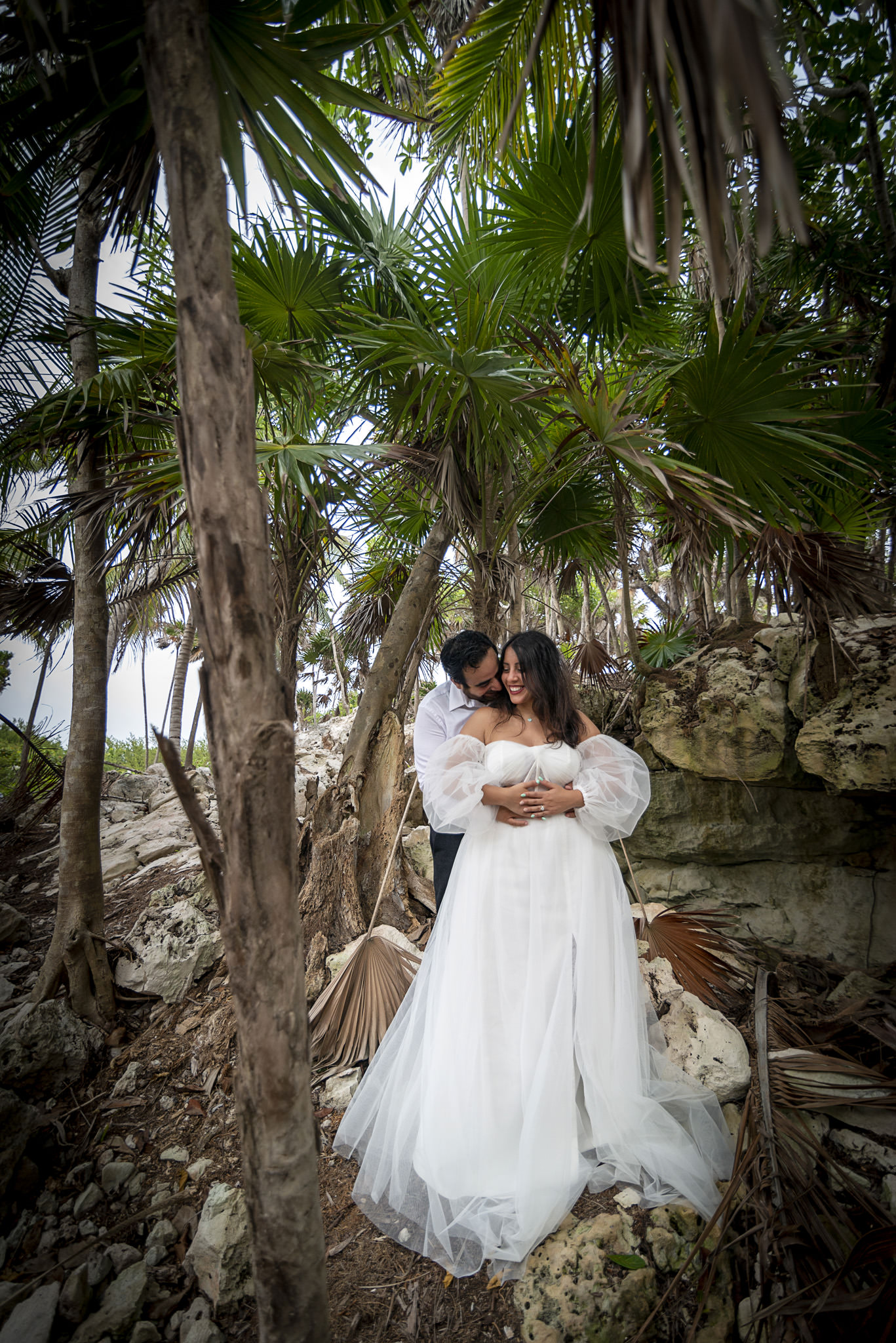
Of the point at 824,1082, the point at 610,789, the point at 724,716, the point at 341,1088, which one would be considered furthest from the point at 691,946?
the point at 341,1088

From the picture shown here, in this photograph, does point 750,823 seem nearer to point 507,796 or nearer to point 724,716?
point 724,716

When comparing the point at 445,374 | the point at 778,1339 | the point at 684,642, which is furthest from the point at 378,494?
the point at 778,1339

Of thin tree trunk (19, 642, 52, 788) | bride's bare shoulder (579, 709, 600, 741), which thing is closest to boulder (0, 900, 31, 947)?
thin tree trunk (19, 642, 52, 788)

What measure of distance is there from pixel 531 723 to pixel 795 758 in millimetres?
2058

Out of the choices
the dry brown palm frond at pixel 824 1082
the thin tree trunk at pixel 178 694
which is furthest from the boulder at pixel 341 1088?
the thin tree trunk at pixel 178 694

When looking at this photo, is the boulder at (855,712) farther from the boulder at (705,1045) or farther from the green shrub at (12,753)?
the green shrub at (12,753)

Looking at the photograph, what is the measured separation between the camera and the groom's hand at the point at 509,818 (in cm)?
259

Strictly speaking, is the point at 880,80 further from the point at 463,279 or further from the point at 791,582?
the point at 791,582

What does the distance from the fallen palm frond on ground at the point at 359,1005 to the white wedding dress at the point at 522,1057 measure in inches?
14.0

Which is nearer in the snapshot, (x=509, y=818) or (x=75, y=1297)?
(x=75, y=1297)

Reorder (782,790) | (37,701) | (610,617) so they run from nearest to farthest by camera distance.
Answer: (782,790)
(37,701)
(610,617)

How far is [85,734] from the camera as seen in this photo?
127 inches

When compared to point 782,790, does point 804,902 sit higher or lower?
lower

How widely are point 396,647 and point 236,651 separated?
9.65ft
